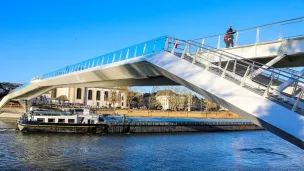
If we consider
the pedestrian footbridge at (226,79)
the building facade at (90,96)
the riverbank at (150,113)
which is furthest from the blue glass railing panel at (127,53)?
the building facade at (90,96)

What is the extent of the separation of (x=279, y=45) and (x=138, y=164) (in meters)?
12.0

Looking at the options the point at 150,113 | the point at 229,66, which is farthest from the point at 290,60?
the point at 150,113

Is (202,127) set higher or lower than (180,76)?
lower

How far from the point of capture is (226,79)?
11602 millimetres

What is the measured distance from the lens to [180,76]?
12.7m

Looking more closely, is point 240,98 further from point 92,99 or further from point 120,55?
point 92,99

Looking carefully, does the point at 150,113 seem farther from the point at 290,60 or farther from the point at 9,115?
the point at 290,60

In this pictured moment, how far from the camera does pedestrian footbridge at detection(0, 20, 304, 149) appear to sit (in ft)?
30.3

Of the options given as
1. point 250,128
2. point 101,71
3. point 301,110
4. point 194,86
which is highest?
point 101,71

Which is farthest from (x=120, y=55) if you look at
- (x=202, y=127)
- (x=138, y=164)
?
(x=202, y=127)

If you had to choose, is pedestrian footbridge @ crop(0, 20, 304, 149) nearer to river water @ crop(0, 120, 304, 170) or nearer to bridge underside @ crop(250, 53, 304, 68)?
bridge underside @ crop(250, 53, 304, 68)

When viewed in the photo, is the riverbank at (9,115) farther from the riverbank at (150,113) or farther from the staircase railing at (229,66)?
the staircase railing at (229,66)

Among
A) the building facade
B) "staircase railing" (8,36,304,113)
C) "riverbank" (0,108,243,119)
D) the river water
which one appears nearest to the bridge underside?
"staircase railing" (8,36,304,113)

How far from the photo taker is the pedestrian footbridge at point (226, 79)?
9234 millimetres
